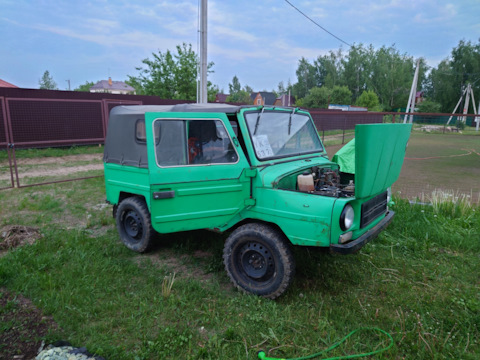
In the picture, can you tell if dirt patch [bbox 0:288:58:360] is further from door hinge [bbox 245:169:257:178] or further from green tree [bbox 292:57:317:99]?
green tree [bbox 292:57:317:99]

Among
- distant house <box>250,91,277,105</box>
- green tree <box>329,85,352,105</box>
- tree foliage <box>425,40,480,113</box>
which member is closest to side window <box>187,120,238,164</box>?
green tree <box>329,85,352,105</box>

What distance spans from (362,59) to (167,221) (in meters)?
61.9

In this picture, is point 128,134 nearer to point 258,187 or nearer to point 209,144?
point 209,144

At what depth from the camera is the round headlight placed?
289 centimetres

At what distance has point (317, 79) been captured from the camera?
65.6 metres

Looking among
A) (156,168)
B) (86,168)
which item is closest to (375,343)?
(156,168)

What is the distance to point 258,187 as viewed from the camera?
11.0 ft

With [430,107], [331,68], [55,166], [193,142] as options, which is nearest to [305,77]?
[331,68]

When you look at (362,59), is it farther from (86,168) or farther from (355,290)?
(355,290)

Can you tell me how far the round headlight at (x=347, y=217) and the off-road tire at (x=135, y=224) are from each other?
2.41m

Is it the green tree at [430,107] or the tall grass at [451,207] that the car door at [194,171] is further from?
the green tree at [430,107]

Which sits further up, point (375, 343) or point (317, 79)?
point (317, 79)

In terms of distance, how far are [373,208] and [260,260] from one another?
1.31m

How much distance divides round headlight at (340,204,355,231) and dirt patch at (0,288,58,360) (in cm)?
265
